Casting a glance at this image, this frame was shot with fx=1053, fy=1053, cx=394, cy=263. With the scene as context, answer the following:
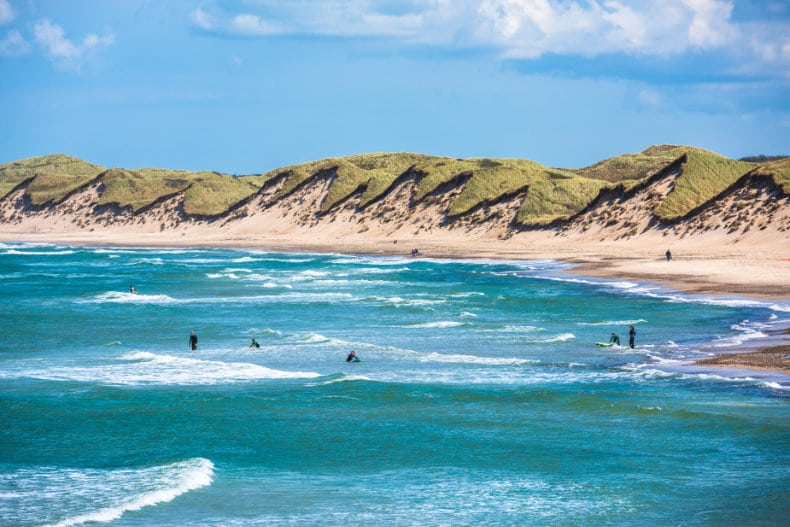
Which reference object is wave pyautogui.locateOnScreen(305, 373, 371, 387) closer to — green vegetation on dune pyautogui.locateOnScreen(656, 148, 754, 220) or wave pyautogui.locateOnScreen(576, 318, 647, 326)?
wave pyautogui.locateOnScreen(576, 318, 647, 326)

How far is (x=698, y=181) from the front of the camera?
101 metres

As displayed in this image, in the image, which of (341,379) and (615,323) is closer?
(341,379)

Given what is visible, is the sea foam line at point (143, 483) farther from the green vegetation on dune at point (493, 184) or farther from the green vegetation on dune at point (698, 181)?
the green vegetation on dune at point (493, 184)

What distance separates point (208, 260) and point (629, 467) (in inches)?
3200

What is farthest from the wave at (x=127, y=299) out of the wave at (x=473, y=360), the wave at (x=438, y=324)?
the wave at (x=473, y=360)

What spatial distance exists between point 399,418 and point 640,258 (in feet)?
177

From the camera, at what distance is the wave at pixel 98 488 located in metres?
19.8

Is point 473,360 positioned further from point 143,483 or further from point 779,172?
point 779,172

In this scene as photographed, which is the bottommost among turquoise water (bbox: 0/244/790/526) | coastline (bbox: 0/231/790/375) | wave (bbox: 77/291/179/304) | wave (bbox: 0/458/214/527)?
wave (bbox: 0/458/214/527)

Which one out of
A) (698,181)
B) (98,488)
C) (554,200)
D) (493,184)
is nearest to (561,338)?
(98,488)

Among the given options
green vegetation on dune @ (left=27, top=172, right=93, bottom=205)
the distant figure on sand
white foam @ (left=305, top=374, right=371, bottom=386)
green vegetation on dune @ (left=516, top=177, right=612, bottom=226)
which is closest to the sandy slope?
green vegetation on dune @ (left=516, top=177, right=612, bottom=226)

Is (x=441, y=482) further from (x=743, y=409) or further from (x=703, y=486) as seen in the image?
(x=743, y=409)

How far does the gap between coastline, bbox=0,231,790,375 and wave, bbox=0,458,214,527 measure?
1822 centimetres

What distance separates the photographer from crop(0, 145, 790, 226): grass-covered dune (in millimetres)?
102500
